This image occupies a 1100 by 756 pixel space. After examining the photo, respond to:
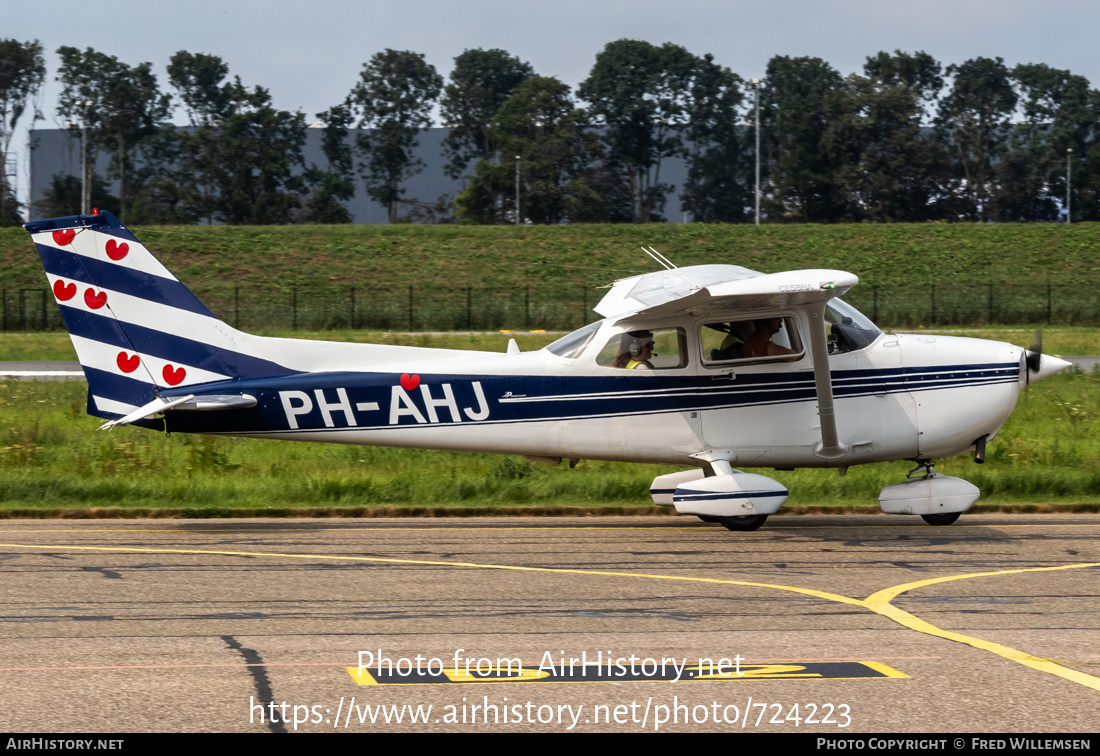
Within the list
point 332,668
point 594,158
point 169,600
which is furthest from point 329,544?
point 594,158

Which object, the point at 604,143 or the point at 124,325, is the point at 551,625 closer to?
the point at 124,325

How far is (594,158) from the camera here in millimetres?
92250

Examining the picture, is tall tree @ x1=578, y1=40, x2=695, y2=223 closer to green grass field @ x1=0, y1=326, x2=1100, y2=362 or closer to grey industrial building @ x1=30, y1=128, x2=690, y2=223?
grey industrial building @ x1=30, y1=128, x2=690, y2=223

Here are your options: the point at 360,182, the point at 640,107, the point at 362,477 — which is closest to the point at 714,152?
the point at 640,107

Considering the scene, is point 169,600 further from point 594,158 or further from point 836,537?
point 594,158

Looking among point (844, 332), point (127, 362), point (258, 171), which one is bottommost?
point (127, 362)

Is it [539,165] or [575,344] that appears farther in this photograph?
[539,165]

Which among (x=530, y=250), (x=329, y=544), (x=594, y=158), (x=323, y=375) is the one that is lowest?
(x=329, y=544)

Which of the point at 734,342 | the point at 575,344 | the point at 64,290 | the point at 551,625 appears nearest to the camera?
the point at 551,625

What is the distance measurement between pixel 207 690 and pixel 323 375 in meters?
6.03

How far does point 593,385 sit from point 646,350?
0.65 meters

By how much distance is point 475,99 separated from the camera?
10600 cm

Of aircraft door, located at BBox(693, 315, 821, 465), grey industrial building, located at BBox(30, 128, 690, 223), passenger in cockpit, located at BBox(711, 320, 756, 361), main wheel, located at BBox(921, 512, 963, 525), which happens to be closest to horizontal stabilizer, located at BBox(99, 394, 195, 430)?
aircraft door, located at BBox(693, 315, 821, 465)

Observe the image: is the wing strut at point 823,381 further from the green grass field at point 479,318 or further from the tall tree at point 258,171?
the tall tree at point 258,171
